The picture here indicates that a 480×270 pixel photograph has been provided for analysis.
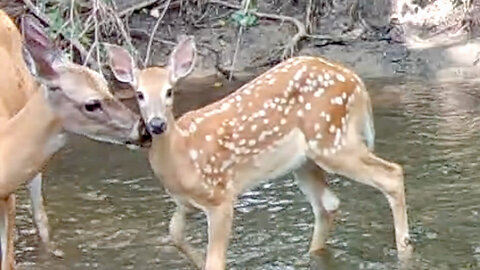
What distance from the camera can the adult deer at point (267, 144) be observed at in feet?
18.7

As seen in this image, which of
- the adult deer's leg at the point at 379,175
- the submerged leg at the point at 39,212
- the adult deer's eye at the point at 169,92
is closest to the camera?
the adult deer's eye at the point at 169,92

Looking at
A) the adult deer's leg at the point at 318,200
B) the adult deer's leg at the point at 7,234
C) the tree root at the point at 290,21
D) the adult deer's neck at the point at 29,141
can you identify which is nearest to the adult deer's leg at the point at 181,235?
the adult deer's leg at the point at 318,200

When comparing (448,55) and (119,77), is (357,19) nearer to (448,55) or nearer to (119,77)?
(448,55)

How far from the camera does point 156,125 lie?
533cm

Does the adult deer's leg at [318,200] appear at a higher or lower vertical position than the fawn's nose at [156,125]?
lower

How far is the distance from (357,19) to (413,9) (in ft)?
1.88

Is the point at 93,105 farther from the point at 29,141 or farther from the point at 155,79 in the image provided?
the point at 155,79

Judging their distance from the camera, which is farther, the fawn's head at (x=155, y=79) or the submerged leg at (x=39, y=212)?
the submerged leg at (x=39, y=212)

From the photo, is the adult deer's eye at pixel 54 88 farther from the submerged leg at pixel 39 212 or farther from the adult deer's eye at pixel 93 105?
the submerged leg at pixel 39 212

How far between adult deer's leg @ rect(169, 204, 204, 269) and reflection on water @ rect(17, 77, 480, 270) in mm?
207

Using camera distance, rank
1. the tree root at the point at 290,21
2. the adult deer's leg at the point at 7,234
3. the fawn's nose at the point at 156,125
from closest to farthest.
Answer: the fawn's nose at the point at 156,125
the adult deer's leg at the point at 7,234
the tree root at the point at 290,21

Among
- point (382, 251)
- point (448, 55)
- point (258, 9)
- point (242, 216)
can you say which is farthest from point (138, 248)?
point (258, 9)

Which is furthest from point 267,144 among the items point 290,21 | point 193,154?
point 290,21

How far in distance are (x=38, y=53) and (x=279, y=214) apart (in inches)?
95.3
